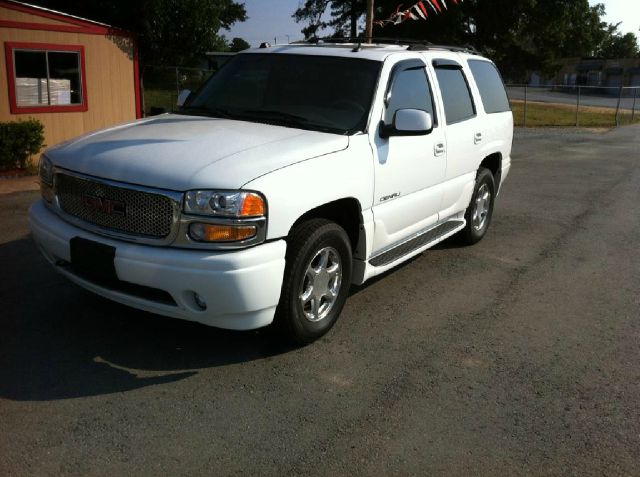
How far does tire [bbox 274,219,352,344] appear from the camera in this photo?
393cm

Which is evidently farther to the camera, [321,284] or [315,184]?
[321,284]

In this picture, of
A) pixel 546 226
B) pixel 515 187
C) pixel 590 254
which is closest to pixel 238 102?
pixel 590 254

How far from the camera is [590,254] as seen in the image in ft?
22.3

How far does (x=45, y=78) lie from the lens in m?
11.7

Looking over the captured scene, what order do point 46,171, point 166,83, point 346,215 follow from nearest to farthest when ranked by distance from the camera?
point 46,171 → point 346,215 → point 166,83

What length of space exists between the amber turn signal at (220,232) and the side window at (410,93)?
5.49 feet

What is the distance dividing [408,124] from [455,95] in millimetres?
1620

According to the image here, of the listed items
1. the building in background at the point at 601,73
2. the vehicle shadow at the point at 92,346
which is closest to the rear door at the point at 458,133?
the vehicle shadow at the point at 92,346

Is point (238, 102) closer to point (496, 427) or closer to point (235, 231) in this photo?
point (235, 231)

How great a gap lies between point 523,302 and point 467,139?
63.6 inches

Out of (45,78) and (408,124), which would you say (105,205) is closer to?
(408,124)

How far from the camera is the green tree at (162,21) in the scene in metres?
24.2

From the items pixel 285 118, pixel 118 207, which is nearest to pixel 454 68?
pixel 285 118

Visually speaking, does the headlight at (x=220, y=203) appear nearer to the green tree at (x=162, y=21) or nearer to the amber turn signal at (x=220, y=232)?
the amber turn signal at (x=220, y=232)
